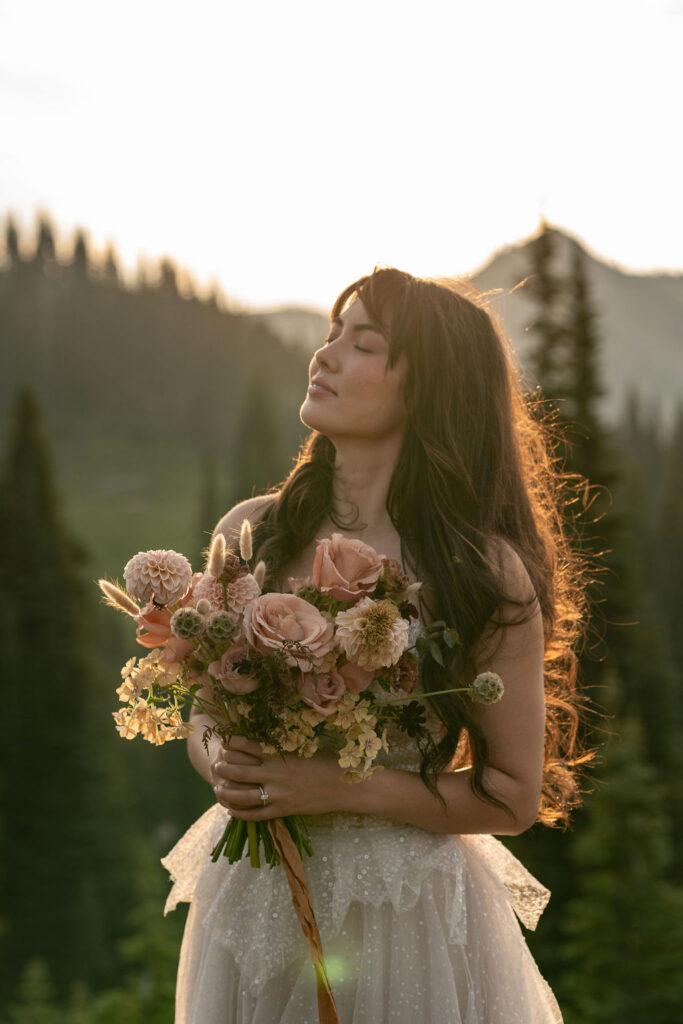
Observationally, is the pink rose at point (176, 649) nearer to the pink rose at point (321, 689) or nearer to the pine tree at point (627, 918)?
the pink rose at point (321, 689)

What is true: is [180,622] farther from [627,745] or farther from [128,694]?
[627,745]

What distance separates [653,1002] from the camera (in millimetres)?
14586

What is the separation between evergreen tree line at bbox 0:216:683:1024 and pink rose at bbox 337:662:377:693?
5.48m

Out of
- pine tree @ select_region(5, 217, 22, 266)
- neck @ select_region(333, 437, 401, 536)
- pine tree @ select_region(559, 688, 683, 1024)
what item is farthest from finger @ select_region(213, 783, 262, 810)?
pine tree @ select_region(5, 217, 22, 266)

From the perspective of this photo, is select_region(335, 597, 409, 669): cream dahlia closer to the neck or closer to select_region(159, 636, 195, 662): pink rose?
select_region(159, 636, 195, 662): pink rose

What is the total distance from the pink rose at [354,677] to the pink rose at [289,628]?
0.24 feet

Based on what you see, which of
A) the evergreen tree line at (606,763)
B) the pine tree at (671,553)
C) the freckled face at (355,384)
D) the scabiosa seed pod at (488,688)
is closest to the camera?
the scabiosa seed pod at (488,688)

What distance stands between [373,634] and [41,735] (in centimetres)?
3936

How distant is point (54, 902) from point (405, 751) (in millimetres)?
38654

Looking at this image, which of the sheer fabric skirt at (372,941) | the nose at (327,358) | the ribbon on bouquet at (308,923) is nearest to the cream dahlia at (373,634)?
the ribbon on bouquet at (308,923)

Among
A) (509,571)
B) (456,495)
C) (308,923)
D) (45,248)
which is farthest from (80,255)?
(308,923)

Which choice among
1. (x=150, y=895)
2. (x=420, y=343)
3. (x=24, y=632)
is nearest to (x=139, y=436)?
(x=24, y=632)

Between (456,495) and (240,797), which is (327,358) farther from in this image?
(240,797)

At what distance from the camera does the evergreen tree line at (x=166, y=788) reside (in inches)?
606
